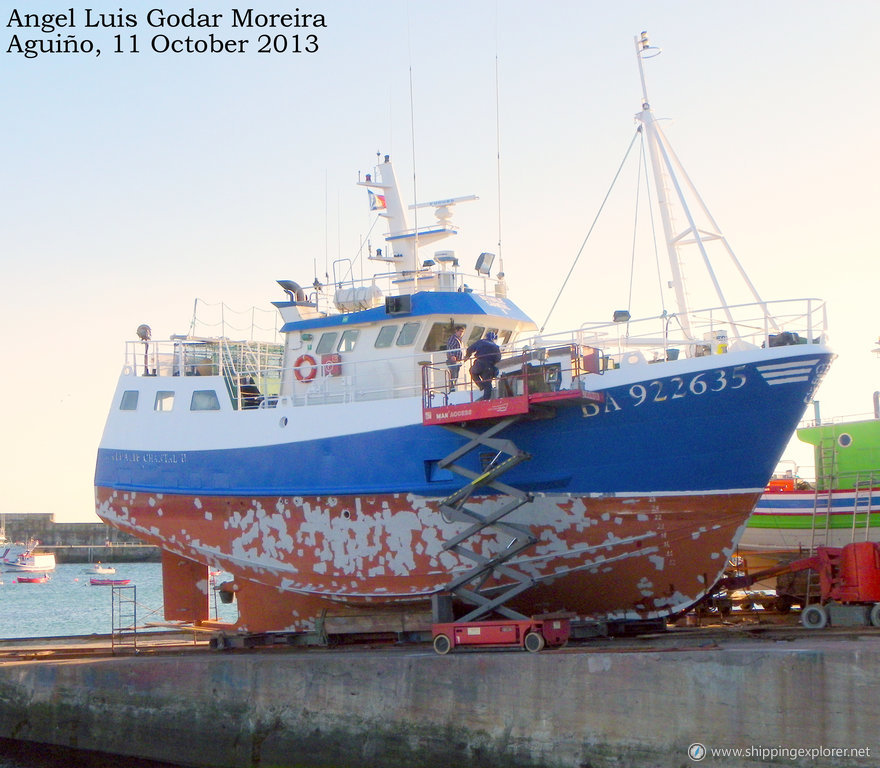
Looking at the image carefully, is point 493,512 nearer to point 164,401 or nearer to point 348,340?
point 348,340

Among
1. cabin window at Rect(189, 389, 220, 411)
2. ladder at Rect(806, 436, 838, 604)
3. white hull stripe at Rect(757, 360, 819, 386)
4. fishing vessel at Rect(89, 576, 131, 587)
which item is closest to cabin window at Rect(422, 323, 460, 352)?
cabin window at Rect(189, 389, 220, 411)

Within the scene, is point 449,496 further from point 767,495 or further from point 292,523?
point 767,495

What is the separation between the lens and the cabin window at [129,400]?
2108cm

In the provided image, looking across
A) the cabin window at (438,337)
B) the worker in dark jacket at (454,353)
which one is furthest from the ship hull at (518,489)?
the cabin window at (438,337)

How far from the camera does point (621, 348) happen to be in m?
16.2

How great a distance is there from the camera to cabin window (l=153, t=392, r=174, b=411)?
810 inches

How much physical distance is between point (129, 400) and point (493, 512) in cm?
892

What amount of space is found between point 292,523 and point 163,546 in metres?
3.68

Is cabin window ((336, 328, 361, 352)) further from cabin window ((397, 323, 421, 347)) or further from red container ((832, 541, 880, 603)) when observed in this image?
red container ((832, 541, 880, 603))

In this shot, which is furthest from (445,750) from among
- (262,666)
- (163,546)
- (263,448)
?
(163,546)

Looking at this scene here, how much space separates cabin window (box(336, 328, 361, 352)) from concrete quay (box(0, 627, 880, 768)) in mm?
5395

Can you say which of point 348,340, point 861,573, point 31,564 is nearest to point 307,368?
point 348,340
